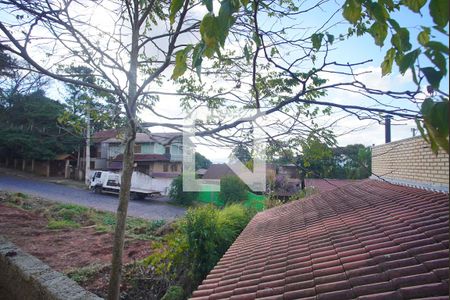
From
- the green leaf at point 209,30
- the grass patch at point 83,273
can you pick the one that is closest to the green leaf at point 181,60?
the green leaf at point 209,30

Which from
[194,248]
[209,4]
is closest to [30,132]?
[194,248]

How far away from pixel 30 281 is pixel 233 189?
17670 mm

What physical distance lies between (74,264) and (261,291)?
15.6ft

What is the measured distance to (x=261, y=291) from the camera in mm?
2949

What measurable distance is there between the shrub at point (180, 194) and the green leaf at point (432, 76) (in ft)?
72.4

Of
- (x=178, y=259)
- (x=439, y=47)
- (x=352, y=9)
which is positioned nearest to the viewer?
(x=439, y=47)

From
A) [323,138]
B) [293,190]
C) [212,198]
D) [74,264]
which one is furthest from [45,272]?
[212,198]

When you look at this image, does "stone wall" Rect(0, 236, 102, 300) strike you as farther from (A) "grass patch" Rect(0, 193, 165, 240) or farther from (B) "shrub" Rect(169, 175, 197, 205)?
(B) "shrub" Rect(169, 175, 197, 205)

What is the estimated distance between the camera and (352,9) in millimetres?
1223

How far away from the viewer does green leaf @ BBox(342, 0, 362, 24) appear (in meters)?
1.19

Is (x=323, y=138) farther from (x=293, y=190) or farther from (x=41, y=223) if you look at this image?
(x=293, y=190)

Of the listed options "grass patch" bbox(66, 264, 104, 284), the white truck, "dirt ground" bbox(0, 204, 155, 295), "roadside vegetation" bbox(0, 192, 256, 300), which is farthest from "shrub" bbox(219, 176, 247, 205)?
"grass patch" bbox(66, 264, 104, 284)

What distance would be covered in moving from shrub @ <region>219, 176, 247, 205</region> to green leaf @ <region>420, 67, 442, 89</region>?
67.7ft

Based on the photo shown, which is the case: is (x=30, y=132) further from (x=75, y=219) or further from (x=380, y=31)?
(x=380, y=31)
